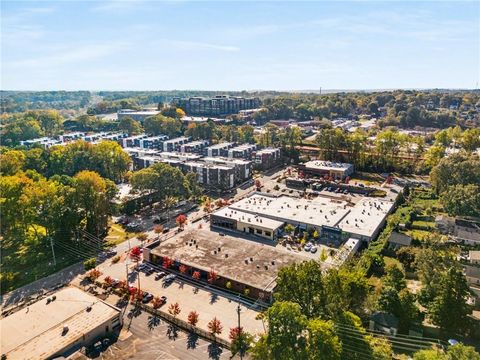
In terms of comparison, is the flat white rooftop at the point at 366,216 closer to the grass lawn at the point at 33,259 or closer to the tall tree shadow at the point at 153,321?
the tall tree shadow at the point at 153,321

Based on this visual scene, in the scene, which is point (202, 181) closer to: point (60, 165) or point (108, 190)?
point (108, 190)

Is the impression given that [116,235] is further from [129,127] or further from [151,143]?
[129,127]

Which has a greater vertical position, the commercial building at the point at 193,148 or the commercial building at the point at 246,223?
the commercial building at the point at 193,148

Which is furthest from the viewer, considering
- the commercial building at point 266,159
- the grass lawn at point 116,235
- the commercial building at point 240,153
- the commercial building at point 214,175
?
the commercial building at point 240,153

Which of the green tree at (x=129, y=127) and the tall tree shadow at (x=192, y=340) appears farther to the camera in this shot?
the green tree at (x=129, y=127)

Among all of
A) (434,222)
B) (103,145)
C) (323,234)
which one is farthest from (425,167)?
(103,145)

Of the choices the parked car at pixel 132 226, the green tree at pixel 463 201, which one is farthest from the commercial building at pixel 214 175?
the green tree at pixel 463 201

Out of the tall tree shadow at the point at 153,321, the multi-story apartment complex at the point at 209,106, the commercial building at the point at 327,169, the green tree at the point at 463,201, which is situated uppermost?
the multi-story apartment complex at the point at 209,106
